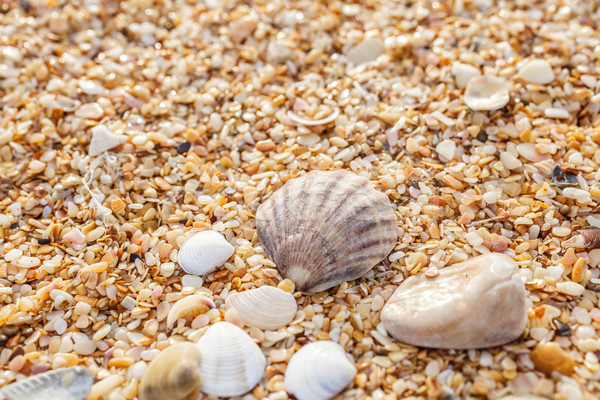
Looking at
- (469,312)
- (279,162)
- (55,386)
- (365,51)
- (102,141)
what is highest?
(365,51)

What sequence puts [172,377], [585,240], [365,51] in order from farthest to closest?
1. [365,51]
2. [585,240]
3. [172,377]

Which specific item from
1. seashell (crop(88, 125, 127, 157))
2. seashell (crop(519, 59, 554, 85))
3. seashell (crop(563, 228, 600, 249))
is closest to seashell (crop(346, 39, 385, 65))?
seashell (crop(519, 59, 554, 85))

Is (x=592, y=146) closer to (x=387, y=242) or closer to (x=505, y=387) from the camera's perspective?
(x=387, y=242)

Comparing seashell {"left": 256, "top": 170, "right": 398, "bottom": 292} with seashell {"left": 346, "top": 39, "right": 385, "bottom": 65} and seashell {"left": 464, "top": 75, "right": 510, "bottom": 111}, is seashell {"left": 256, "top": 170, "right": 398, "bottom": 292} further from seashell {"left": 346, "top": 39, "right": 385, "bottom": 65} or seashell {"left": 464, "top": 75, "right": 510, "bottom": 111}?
seashell {"left": 346, "top": 39, "right": 385, "bottom": 65}

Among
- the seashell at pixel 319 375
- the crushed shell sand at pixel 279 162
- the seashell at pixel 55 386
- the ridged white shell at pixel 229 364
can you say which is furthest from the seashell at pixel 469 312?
the seashell at pixel 55 386

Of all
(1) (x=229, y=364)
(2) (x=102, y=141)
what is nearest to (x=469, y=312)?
(1) (x=229, y=364)

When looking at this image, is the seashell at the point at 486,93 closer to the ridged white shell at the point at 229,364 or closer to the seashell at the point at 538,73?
the seashell at the point at 538,73

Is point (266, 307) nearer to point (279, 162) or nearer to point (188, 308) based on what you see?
point (188, 308)

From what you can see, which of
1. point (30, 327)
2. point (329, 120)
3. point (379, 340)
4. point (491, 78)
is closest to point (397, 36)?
point (491, 78)
